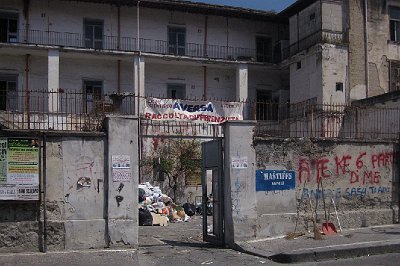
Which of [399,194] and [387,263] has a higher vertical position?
[399,194]

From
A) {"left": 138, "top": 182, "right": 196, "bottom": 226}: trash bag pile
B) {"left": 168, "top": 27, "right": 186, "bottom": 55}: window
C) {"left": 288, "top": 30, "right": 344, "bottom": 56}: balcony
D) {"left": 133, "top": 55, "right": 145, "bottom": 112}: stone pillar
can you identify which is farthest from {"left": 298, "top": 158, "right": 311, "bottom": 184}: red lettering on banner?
{"left": 168, "top": 27, "right": 186, "bottom": 55}: window

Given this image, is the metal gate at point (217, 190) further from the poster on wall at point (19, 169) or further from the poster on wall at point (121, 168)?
the poster on wall at point (19, 169)

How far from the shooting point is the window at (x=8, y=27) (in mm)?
30734

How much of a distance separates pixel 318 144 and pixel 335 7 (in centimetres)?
1931

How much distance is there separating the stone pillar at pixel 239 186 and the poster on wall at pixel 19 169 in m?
4.42

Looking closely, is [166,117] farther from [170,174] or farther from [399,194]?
[399,194]

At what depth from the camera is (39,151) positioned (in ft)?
37.3

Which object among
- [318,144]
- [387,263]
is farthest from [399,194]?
[387,263]

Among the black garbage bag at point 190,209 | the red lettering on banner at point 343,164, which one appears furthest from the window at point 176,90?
the red lettering on banner at point 343,164

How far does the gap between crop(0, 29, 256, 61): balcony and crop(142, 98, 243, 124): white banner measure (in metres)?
5.62

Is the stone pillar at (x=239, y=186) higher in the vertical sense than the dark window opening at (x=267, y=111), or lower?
lower

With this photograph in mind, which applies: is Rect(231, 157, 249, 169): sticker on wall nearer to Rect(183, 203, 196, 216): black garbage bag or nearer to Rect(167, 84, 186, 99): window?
Rect(183, 203, 196, 216): black garbage bag

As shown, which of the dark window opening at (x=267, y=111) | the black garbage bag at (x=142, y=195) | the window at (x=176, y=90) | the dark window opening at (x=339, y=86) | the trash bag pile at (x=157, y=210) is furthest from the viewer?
the window at (x=176, y=90)

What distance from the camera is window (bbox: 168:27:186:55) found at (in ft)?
111
